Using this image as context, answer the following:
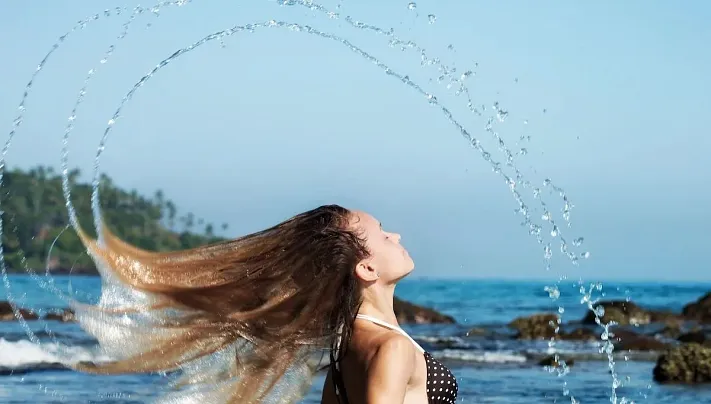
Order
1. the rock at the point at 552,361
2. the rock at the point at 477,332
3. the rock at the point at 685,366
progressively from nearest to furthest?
the rock at the point at 685,366
the rock at the point at 552,361
the rock at the point at 477,332

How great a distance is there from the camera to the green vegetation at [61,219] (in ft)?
161

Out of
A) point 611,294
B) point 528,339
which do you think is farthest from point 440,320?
point 611,294

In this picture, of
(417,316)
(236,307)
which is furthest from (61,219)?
(236,307)

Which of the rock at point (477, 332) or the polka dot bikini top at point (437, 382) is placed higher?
the polka dot bikini top at point (437, 382)

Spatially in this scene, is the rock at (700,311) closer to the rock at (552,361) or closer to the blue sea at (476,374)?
the blue sea at (476,374)

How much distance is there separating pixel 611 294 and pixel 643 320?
3135 centimetres

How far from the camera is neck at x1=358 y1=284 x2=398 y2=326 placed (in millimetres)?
4469

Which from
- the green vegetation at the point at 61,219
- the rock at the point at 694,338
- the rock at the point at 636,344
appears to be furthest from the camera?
the green vegetation at the point at 61,219

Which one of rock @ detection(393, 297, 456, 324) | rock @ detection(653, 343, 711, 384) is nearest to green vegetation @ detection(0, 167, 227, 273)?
rock @ detection(393, 297, 456, 324)

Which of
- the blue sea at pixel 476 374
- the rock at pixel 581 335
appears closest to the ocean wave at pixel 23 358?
the blue sea at pixel 476 374

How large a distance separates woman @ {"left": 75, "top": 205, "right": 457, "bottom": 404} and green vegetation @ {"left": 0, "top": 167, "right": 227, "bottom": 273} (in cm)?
3976

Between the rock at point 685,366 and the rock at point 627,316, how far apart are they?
1196cm

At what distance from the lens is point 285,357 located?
4.80m

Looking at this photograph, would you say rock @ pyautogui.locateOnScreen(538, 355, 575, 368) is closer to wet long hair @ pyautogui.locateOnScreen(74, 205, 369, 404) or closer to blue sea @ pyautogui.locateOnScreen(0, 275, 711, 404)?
blue sea @ pyautogui.locateOnScreen(0, 275, 711, 404)
